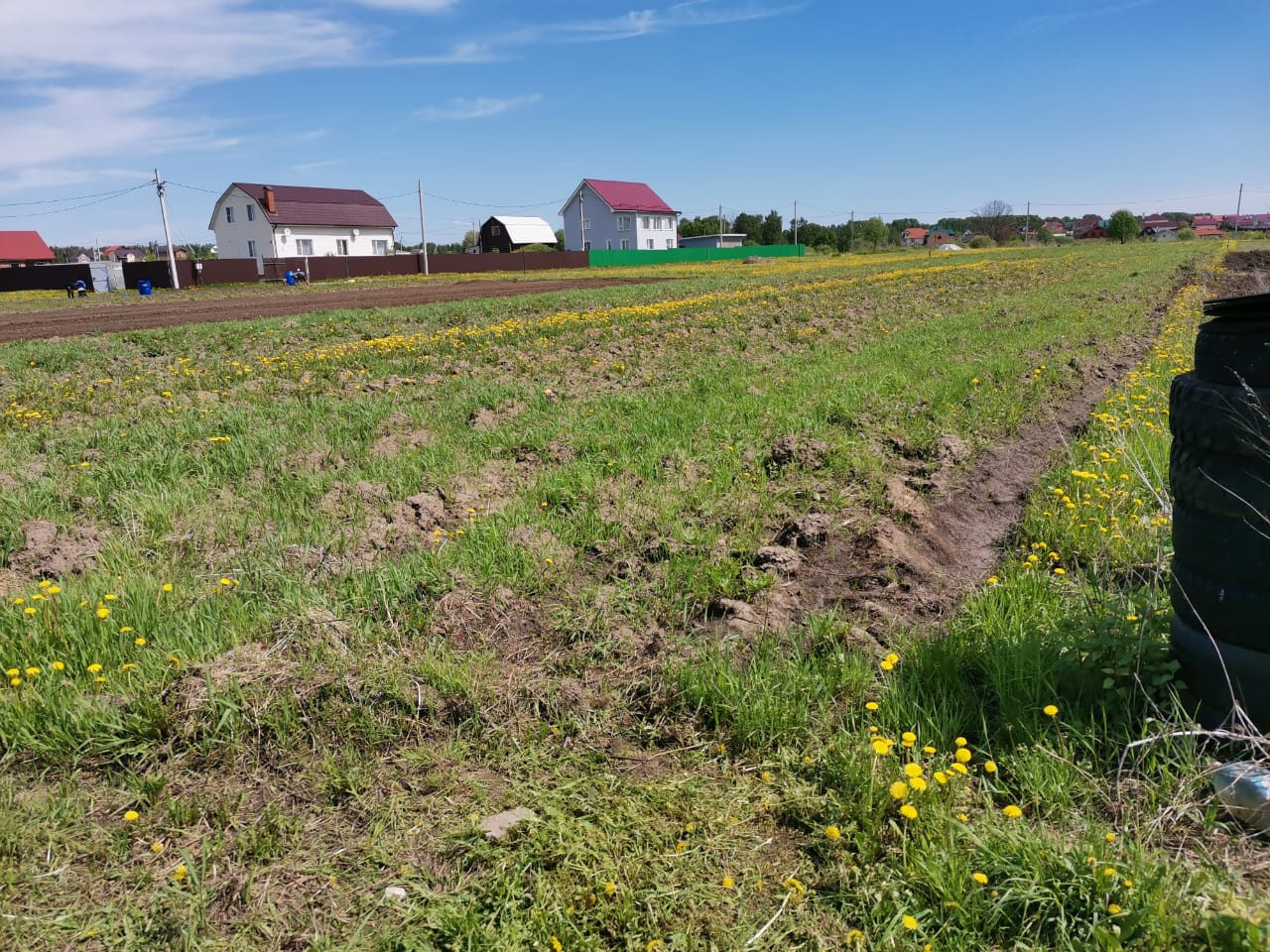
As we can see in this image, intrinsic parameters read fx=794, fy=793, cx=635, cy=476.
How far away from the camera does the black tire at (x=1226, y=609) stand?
251 cm

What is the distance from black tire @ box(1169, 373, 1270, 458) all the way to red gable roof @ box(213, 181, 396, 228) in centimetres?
6540

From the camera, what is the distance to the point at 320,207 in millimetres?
62312

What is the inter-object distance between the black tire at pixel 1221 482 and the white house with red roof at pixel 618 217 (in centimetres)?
7897

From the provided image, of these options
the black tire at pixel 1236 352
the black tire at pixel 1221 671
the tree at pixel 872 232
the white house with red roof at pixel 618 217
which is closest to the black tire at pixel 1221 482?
the black tire at pixel 1236 352

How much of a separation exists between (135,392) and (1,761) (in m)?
7.67

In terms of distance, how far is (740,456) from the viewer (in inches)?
244

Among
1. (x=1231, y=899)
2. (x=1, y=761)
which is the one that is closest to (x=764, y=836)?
(x=1231, y=899)

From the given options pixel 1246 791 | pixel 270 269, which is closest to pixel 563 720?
pixel 1246 791

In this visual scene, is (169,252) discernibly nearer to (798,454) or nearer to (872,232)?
(798,454)

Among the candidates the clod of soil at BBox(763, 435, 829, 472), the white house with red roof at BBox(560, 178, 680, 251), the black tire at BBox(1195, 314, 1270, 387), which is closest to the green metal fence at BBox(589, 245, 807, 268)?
the white house with red roof at BBox(560, 178, 680, 251)

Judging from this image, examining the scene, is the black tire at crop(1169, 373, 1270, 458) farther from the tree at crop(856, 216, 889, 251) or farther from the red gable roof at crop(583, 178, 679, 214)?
the tree at crop(856, 216, 889, 251)

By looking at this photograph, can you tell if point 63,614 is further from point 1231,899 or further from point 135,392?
point 135,392

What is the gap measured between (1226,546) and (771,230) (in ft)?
344

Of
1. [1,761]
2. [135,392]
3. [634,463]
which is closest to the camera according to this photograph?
[1,761]
